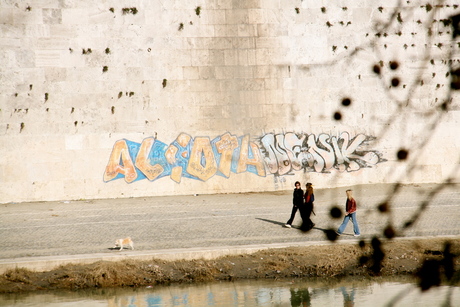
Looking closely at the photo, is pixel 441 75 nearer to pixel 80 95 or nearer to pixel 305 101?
pixel 305 101

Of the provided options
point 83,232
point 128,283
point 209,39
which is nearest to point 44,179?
point 83,232

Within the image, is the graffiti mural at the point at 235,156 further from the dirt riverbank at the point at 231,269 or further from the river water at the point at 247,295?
the river water at the point at 247,295

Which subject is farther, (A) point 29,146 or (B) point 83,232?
(A) point 29,146

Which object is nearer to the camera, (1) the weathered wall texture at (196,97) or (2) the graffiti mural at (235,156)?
(1) the weathered wall texture at (196,97)

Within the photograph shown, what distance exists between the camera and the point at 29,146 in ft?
63.4

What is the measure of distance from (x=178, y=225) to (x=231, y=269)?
3344 millimetres

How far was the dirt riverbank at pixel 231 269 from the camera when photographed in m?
11.8

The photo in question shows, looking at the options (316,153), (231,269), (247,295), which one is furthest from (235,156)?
(247,295)

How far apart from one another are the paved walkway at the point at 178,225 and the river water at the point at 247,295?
656 millimetres

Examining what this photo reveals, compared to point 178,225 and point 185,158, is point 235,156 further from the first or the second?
point 178,225

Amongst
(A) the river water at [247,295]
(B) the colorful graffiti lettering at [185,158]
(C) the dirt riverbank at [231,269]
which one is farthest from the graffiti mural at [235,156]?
(A) the river water at [247,295]

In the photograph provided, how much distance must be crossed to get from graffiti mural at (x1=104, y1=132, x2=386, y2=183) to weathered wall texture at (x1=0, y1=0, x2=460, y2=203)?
37mm

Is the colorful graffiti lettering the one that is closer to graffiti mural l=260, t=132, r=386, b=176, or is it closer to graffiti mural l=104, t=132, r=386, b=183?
graffiti mural l=104, t=132, r=386, b=183

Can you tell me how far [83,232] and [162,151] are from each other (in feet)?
19.4
